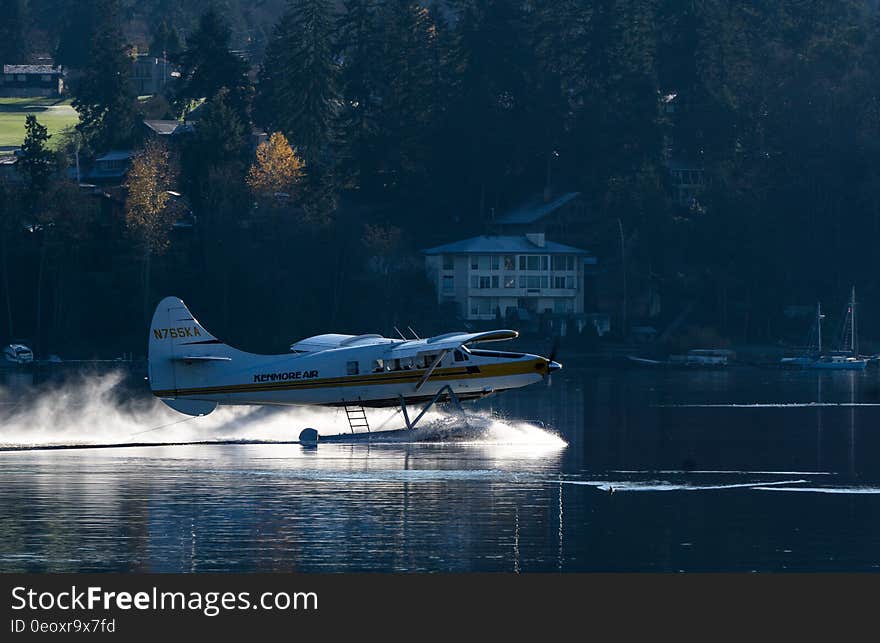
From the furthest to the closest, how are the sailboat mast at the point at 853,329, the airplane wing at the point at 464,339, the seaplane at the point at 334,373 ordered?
the sailboat mast at the point at 853,329 → the seaplane at the point at 334,373 → the airplane wing at the point at 464,339

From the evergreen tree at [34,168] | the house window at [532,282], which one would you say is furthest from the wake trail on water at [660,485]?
the house window at [532,282]

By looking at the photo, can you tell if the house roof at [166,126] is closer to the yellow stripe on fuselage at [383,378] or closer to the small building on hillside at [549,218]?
the small building on hillside at [549,218]

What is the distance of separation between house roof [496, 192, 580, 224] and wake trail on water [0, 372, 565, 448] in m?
77.7

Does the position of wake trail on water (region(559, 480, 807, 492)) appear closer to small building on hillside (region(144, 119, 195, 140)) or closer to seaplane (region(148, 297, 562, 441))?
seaplane (region(148, 297, 562, 441))

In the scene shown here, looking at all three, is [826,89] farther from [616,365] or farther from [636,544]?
[636,544]

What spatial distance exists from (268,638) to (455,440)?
919 inches

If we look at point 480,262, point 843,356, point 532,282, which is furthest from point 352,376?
point 532,282

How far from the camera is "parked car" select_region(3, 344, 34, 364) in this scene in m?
111

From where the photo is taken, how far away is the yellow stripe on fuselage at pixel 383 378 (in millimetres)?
43812

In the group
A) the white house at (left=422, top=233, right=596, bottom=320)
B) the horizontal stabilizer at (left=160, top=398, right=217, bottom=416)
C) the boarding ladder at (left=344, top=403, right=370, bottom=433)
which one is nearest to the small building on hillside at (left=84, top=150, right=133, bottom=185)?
the white house at (left=422, top=233, right=596, bottom=320)

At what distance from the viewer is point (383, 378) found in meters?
44.0

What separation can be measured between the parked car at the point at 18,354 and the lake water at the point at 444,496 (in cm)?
5383

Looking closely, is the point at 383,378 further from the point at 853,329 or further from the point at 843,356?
the point at 853,329

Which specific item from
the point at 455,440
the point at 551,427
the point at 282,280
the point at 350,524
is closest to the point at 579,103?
the point at 282,280
